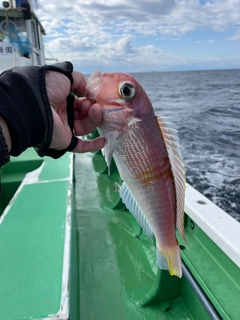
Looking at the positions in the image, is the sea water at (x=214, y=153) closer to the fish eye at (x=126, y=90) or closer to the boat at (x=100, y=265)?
the boat at (x=100, y=265)

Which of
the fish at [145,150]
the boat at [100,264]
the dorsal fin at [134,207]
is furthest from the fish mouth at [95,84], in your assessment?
the boat at [100,264]

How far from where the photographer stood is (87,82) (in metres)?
1.43

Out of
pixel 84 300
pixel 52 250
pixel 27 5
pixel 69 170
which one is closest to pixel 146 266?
pixel 84 300

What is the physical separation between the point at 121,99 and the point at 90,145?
35 cm

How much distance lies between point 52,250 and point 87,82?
1.11 metres

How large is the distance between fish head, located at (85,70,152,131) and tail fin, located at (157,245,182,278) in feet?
2.22

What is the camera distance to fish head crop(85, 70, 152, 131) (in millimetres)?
1344

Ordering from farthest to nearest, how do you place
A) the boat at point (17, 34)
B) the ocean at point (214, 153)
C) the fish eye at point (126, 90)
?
the boat at point (17, 34) < the ocean at point (214, 153) < the fish eye at point (126, 90)

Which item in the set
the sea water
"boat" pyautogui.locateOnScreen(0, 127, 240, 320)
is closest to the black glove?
"boat" pyautogui.locateOnScreen(0, 127, 240, 320)

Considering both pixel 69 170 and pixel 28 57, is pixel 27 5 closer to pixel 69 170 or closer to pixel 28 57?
pixel 28 57

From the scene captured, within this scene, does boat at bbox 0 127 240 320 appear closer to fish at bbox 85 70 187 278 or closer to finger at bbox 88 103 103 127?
fish at bbox 85 70 187 278

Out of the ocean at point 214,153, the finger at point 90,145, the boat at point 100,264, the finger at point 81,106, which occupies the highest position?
the finger at point 81,106

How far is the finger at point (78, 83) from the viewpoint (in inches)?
58.0

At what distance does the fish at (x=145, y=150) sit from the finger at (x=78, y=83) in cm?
10
